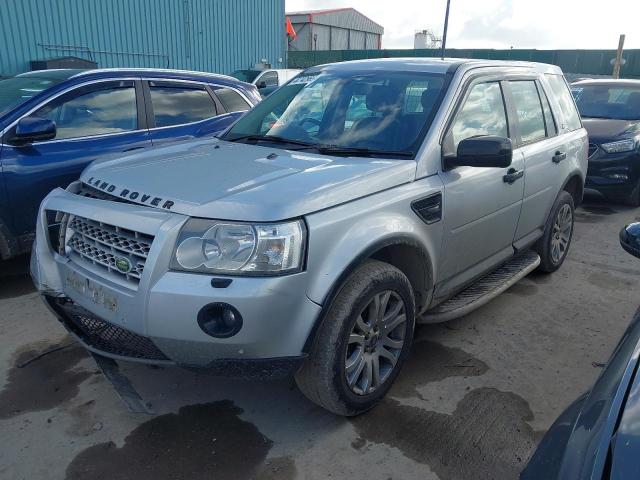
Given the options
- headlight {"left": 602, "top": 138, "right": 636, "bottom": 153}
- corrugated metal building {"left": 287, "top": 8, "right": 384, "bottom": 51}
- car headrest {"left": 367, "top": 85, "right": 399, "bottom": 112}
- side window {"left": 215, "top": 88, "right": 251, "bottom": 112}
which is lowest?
headlight {"left": 602, "top": 138, "right": 636, "bottom": 153}

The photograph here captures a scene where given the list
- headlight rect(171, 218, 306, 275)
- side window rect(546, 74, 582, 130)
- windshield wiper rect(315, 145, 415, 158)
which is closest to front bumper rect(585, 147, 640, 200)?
side window rect(546, 74, 582, 130)

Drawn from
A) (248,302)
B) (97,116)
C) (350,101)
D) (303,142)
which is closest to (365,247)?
(248,302)

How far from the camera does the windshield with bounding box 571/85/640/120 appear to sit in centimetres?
807

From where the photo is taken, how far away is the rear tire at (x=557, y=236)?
4.61m

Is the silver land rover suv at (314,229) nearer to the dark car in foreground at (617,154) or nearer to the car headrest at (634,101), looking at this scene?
the dark car in foreground at (617,154)

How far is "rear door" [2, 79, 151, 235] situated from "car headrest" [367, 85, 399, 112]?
240 cm

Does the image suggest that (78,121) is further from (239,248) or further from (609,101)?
(609,101)

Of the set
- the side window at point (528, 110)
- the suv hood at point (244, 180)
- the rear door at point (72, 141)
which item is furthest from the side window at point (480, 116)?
the rear door at point (72, 141)

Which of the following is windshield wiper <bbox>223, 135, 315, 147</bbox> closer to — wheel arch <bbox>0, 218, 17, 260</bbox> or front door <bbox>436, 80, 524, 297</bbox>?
front door <bbox>436, 80, 524, 297</bbox>

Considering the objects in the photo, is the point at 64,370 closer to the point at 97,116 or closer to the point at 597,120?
the point at 97,116

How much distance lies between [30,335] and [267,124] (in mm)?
2154

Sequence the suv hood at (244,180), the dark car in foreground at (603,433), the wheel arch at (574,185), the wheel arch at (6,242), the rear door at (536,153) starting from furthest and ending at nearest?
the wheel arch at (574,185), the wheel arch at (6,242), the rear door at (536,153), the suv hood at (244,180), the dark car in foreground at (603,433)

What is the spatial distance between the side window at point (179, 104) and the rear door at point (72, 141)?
0.17 m

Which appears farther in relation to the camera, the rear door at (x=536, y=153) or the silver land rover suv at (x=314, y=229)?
the rear door at (x=536, y=153)
